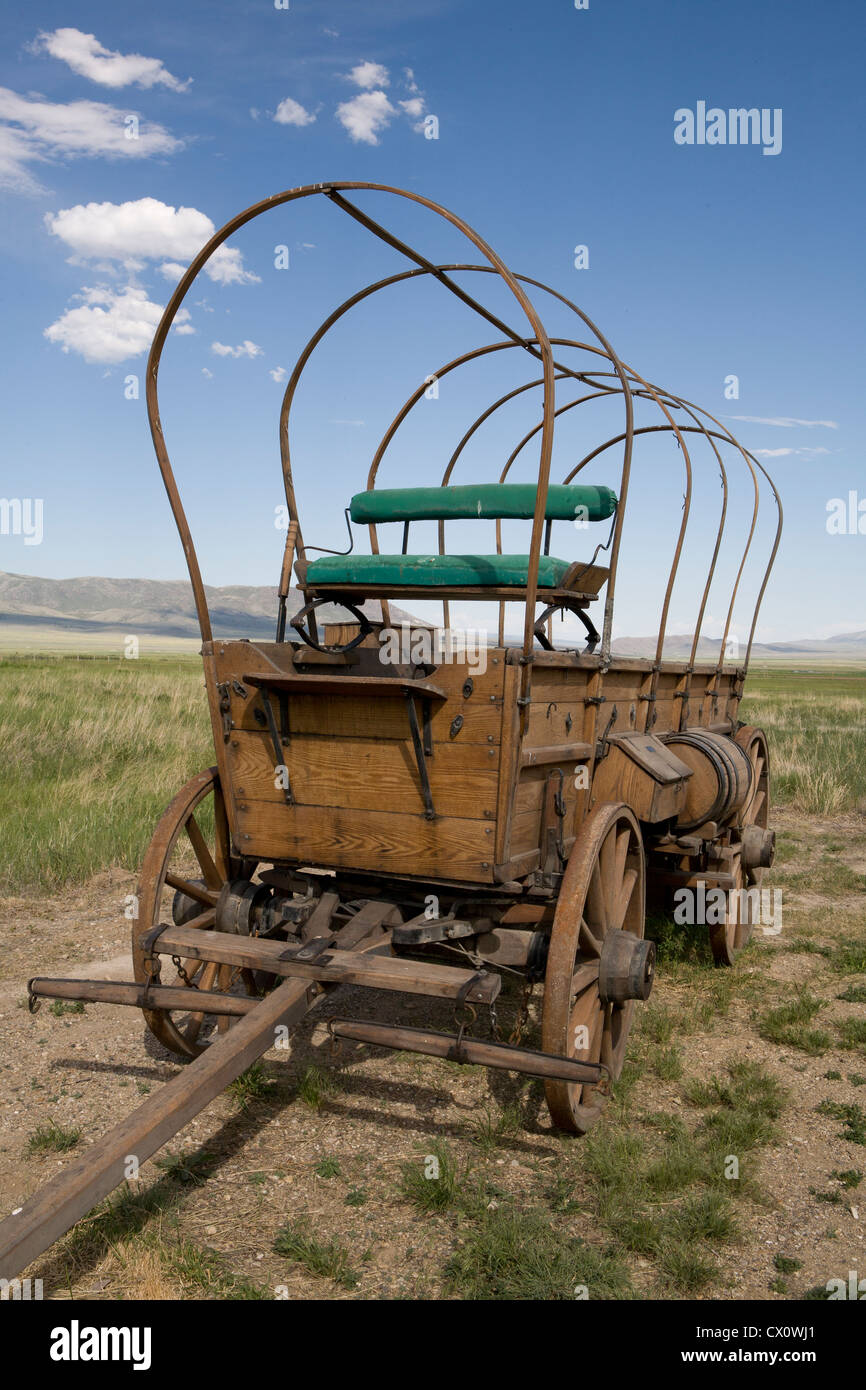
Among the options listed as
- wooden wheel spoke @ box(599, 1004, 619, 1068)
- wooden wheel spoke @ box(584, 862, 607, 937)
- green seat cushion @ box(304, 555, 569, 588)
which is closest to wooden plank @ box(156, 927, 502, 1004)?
wooden wheel spoke @ box(584, 862, 607, 937)

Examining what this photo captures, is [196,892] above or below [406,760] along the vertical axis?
below

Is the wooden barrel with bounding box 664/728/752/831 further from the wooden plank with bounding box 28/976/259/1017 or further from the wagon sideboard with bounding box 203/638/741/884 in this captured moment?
the wooden plank with bounding box 28/976/259/1017

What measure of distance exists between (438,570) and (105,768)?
7082 mm

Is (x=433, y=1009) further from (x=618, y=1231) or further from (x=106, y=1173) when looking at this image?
(x=106, y=1173)

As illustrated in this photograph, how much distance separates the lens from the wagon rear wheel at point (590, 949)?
302 cm

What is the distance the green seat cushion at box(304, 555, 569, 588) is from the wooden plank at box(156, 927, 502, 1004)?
1436mm

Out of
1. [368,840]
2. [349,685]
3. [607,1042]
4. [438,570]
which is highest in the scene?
[438,570]

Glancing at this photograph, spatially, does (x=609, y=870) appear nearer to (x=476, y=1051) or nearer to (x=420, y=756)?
(x=420, y=756)

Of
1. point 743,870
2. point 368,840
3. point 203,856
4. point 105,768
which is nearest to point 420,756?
point 368,840

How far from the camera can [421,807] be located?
11.0 ft
